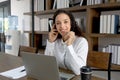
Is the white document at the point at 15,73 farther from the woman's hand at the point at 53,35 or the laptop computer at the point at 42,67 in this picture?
the woman's hand at the point at 53,35

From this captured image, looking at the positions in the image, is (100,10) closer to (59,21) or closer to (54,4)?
(54,4)

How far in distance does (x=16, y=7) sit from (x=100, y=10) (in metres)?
2.60

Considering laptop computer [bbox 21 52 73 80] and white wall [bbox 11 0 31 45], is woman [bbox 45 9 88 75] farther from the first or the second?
white wall [bbox 11 0 31 45]

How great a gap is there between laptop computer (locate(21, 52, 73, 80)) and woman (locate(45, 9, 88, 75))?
0.31 metres

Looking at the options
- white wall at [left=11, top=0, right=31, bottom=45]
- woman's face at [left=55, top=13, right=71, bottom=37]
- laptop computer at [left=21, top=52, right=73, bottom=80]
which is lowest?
laptop computer at [left=21, top=52, right=73, bottom=80]

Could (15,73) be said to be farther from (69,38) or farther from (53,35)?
(53,35)

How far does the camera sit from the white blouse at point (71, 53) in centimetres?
142

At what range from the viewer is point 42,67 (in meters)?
1.08

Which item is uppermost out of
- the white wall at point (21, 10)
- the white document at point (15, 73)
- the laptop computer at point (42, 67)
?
the white wall at point (21, 10)

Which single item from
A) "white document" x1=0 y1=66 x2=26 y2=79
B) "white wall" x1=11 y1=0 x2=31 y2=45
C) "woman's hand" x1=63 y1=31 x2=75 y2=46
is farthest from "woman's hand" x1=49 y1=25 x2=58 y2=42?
"white wall" x1=11 y1=0 x2=31 y2=45

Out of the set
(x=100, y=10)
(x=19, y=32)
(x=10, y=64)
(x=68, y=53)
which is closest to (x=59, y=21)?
(x=68, y=53)

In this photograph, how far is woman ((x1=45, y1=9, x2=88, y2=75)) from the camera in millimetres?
1447

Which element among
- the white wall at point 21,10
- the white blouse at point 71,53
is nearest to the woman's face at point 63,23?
the white blouse at point 71,53

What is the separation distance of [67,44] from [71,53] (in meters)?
0.09
